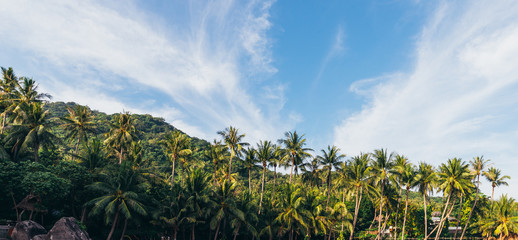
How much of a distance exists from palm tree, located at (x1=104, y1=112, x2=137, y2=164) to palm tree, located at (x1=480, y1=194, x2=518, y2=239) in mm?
65511

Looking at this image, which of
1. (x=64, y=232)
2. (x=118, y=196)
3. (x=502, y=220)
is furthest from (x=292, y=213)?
(x=502, y=220)

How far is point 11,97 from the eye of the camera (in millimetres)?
41688

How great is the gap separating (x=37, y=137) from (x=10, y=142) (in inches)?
122

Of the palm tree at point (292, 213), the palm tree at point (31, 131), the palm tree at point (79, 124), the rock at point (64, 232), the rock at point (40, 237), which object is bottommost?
the rock at point (40, 237)

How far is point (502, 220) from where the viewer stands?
57.8 m

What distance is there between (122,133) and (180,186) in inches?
544

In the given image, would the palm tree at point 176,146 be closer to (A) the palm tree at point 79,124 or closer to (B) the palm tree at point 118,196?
(A) the palm tree at point 79,124

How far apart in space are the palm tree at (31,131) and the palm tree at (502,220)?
240ft

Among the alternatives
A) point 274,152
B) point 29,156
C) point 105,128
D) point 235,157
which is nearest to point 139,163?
point 29,156

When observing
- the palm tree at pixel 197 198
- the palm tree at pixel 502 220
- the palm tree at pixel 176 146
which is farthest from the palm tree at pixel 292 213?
the palm tree at pixel 502 220

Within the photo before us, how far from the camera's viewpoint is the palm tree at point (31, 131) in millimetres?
33781

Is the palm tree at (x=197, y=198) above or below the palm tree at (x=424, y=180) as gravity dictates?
below

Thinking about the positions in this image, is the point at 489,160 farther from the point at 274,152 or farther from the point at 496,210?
the point at 274,152

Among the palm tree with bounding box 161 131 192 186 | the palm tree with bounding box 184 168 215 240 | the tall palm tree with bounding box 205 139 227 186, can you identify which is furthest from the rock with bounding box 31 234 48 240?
the tall palm tree with bounding box 205 139 227 186
